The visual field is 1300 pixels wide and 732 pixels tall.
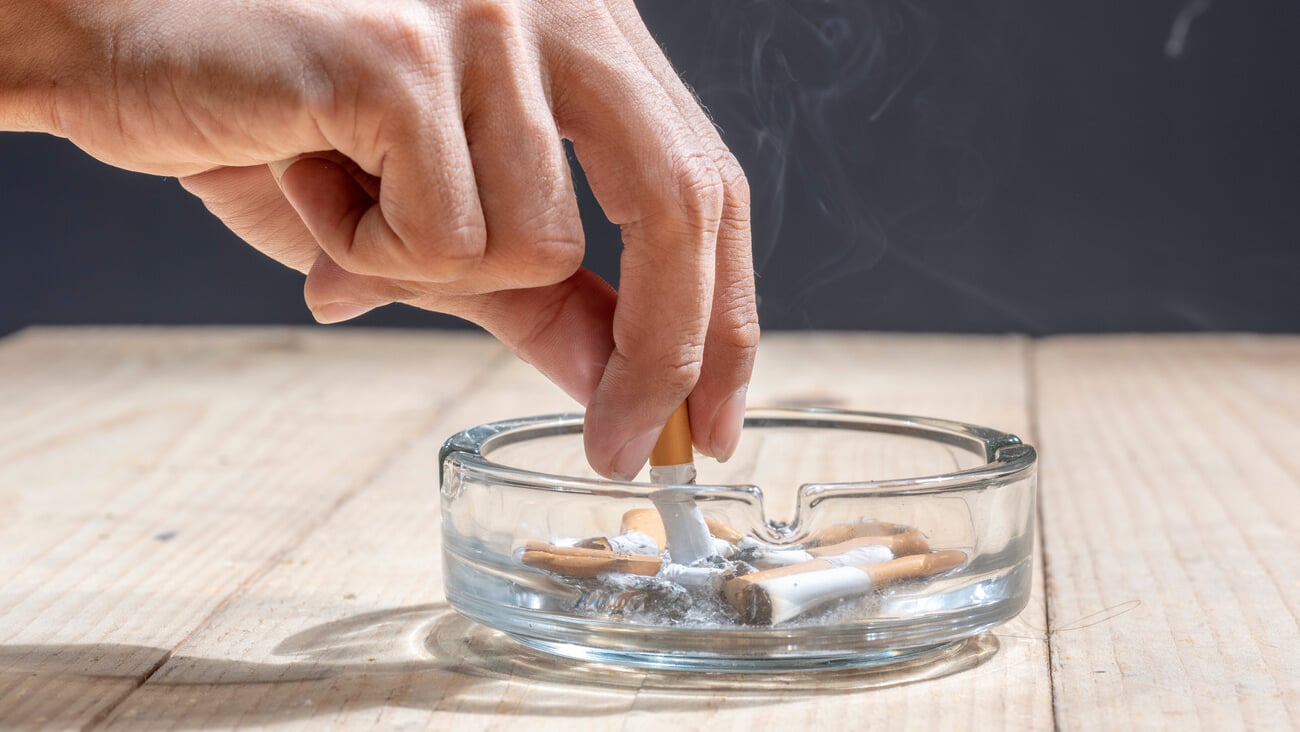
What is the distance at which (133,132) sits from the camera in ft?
2.08

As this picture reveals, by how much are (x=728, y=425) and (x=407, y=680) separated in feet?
0.71

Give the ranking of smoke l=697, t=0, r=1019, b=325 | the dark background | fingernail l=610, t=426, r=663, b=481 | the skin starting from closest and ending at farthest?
the skin < fingernail l=610, t=426, r=663, b=481 < smoke l=697, t=0, r=1019, b=325 < the dark background

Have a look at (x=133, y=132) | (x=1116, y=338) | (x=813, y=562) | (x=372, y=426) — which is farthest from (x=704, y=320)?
(x=1116, y=338)

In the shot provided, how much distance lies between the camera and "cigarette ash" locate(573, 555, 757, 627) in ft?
2.10

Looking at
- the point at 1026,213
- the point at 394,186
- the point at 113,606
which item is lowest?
the point at 1026,213

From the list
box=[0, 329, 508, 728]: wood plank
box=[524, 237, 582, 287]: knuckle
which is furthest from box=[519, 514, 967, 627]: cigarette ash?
box=[0, 329, 508, 728]: wood plank

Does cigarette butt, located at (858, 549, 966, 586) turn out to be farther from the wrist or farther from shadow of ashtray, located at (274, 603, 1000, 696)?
the wrist

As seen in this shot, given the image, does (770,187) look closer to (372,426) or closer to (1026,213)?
(1026,213)

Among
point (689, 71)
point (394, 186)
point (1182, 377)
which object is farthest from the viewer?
point (689, 71)

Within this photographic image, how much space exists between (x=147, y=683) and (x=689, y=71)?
1461mm

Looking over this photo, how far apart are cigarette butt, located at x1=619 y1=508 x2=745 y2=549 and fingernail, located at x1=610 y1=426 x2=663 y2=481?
0.08 ft

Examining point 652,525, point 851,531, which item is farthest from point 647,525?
point 851,531

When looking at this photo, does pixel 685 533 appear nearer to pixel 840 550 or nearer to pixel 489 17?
pixel 840 550

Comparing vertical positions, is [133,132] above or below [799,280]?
above
